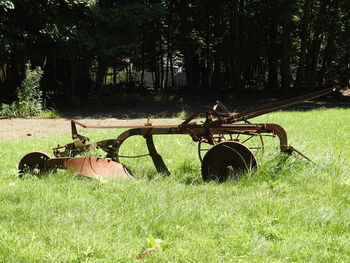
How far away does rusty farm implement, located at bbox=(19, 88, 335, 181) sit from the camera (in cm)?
463

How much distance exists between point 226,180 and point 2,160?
3215 millimetres

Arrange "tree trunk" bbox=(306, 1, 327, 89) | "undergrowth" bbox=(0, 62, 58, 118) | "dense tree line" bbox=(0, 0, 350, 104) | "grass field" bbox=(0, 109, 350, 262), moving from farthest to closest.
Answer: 1. "tree trunk" bbox=(306, 1, 327, 89)
2. "dense tree line" bbox=(0, 0, 350, 104)
3. "undergrowth" bbox=(0, 62, 58, 118)
4. "grass field" bbox=(0, 109, 350, 262)

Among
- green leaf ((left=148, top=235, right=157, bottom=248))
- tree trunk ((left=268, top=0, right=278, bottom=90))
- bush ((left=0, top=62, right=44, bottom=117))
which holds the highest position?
tree trunk ((left=268, top=0, right=278, bottom=90))

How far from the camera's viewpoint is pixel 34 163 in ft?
16.9

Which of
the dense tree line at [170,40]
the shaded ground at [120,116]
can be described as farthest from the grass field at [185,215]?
the dense tree line at [170,40]

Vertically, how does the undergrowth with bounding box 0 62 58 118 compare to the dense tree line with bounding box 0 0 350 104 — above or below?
below

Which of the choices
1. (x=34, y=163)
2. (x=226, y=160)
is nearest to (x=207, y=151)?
(x=226, y=160)

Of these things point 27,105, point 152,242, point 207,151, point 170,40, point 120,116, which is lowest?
point 152,242

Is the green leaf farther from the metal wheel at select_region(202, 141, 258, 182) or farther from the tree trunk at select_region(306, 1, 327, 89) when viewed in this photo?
the tree trunk at select_region(306, 1, 327, 89)

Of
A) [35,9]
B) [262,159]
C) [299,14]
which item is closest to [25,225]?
[262,159]

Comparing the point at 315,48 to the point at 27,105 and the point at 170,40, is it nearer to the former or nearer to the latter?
the point at 170,40

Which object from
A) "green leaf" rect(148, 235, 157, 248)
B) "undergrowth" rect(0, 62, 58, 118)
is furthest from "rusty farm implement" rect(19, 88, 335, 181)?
"undergrowth" rect(0, 62, 58, 118)

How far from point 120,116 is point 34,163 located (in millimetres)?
8950

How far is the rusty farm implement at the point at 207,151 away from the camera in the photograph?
463 cm
